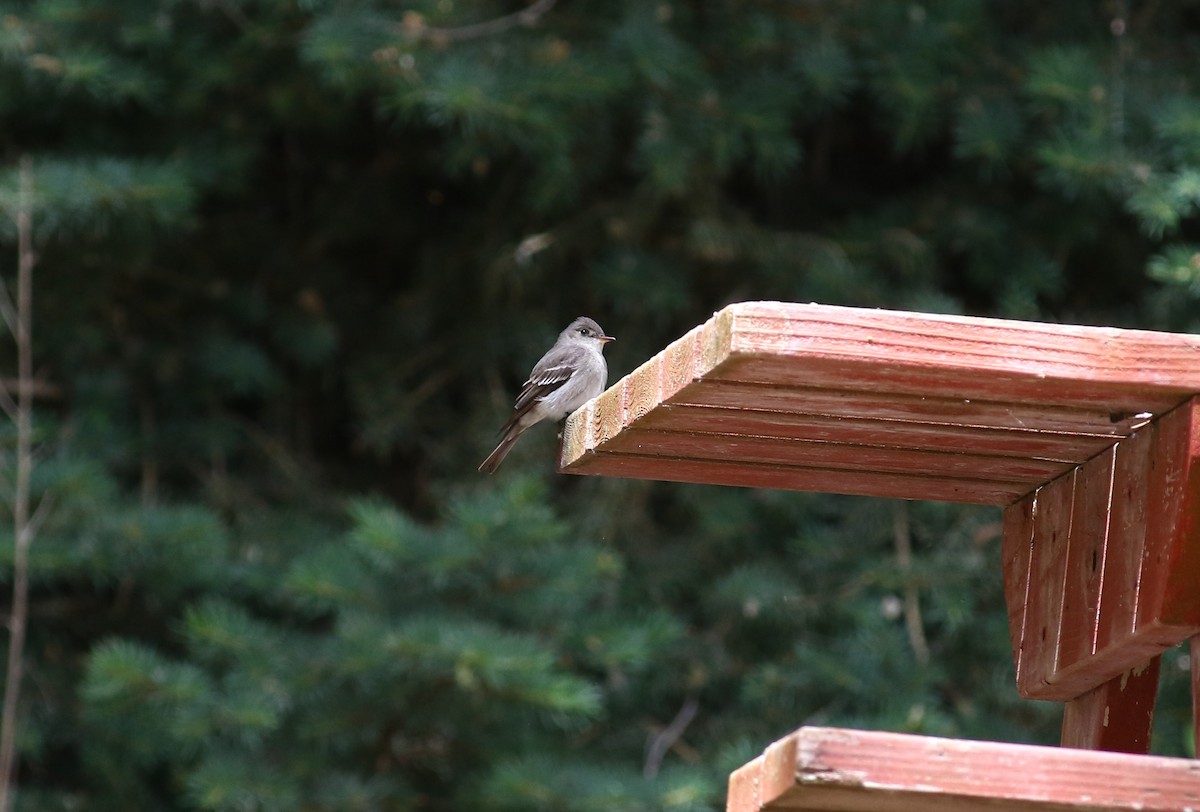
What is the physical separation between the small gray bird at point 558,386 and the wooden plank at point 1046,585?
3156 millimetres

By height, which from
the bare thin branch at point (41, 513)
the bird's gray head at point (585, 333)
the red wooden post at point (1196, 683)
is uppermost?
the red wooden post at point (1196, 683)

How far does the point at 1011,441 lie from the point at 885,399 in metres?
0.32

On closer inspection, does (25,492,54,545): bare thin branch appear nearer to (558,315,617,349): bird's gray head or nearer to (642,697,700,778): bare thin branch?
(558,315,617,349): bird's gray head

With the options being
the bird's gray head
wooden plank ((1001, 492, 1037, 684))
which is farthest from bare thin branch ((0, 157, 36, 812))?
wooden plank ((1001, 492, 1037, 684))

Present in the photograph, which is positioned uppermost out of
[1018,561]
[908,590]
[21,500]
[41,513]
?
[1018,561]

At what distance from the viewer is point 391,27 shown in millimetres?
5871

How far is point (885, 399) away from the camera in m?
2.03

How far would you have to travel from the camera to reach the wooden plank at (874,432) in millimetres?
2178

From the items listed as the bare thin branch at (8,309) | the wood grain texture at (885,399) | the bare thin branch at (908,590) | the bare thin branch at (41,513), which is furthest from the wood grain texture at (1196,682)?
the bare thin branch at (41,513)

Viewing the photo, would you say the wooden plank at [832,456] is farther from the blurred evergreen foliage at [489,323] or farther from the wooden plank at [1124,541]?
the blurred evergreen foliage at [489,323]

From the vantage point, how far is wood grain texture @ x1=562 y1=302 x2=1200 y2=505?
6.12ft

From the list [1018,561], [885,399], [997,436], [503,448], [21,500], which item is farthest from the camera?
[503,448]

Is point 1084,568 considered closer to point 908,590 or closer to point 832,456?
point 832,456

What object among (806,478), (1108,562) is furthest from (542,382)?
(1108,562)
